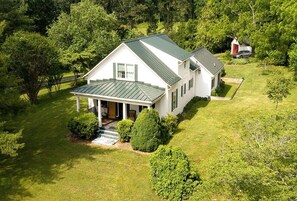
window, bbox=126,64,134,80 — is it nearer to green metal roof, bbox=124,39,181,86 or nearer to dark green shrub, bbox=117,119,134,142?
green metal roof, bbox=124,39,181,86

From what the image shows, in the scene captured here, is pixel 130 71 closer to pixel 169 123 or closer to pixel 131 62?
pixel 131 62

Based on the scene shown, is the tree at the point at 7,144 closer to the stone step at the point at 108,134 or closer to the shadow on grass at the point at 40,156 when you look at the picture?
the shadow on grass at the point at 40,156

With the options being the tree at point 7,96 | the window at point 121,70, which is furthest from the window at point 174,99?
the tree at point 7,96

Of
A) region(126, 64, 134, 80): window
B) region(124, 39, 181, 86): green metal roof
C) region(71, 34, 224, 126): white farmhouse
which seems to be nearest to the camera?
region(71, 34, 224, 126): white farmhouse

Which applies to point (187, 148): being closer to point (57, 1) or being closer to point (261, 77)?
point (261, 77)

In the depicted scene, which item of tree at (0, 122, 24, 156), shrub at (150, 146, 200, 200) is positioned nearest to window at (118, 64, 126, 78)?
shrub at (150, 146, 200, 200)

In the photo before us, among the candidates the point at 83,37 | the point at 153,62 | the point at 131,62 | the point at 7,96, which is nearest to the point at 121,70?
the point at 131,62
